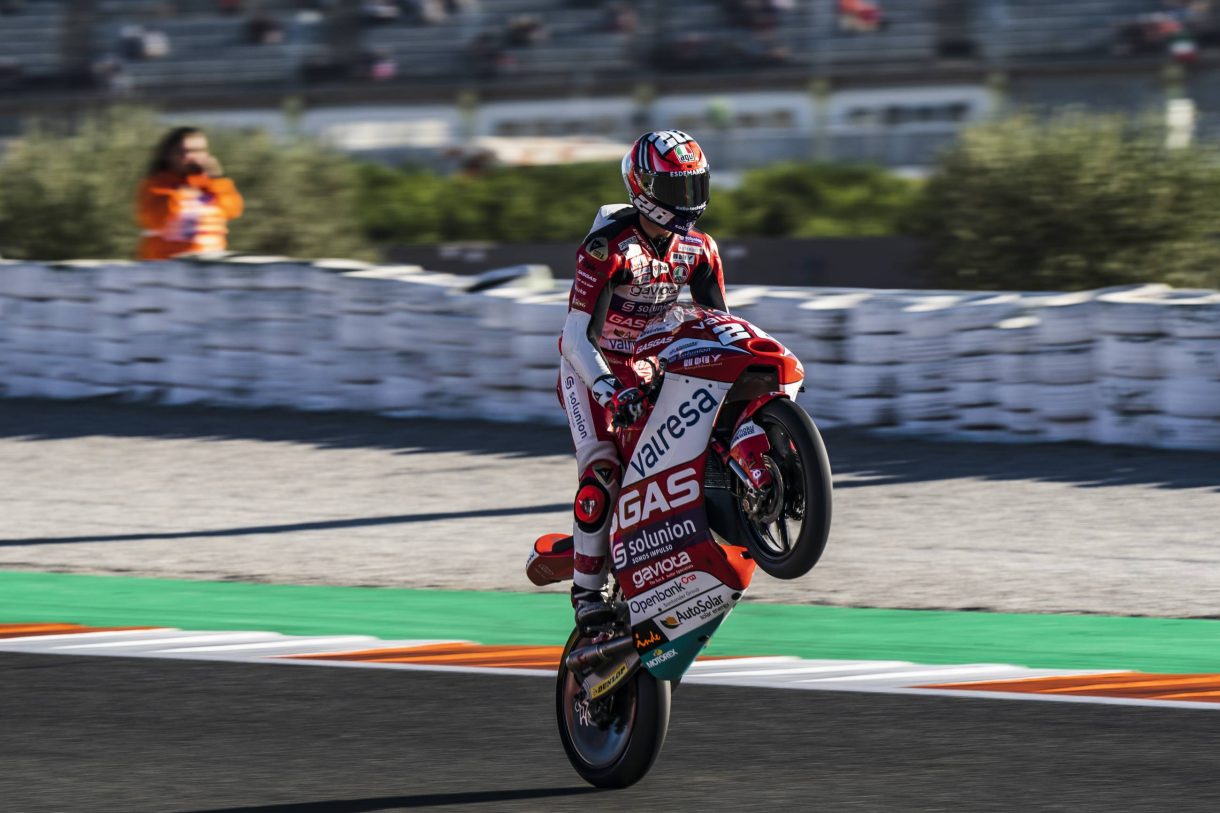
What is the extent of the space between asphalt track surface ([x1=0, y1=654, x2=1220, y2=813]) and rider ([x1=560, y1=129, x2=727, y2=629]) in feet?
1.94

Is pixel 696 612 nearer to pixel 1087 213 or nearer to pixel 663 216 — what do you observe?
pixel 663 216

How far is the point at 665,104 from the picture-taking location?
38.7 m

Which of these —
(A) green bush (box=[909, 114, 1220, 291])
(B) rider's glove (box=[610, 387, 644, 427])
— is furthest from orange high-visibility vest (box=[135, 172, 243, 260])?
(B) rider's glove (box=[610, 387, 644, 427])

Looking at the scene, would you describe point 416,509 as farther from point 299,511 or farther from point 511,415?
point 511,415

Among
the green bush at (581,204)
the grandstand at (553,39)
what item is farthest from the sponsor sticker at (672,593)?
the grandstand at (553,39)

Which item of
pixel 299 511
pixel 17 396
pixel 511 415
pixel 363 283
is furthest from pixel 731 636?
pixel 17 396

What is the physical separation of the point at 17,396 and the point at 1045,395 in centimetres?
740

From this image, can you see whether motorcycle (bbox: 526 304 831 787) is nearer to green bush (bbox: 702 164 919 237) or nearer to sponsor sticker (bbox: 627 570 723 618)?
sponsor sticker (bbox: 627 570 723 618)

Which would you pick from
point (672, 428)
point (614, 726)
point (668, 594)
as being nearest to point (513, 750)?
point (614, 726)

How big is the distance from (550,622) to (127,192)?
10021 millimetres

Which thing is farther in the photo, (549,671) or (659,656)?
(549,671)

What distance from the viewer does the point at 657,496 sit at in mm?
5461

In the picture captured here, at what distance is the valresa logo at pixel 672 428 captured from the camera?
5.32m

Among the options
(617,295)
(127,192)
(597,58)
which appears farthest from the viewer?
(597,58)
